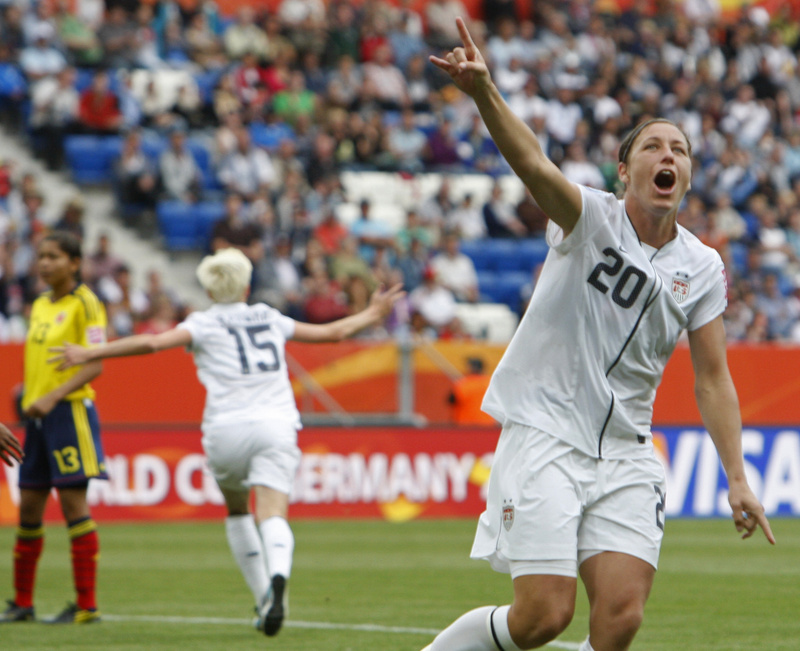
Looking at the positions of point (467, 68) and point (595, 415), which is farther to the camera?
point (595, 415)

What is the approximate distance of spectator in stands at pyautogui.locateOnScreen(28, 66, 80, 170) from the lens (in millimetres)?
19344

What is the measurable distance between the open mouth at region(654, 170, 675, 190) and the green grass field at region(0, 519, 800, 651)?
10.8 feet

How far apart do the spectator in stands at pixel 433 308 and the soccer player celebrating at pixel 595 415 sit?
43.6 ft

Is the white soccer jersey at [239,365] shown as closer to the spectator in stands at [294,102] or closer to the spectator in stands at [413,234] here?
the spectator in stands at [413,234]

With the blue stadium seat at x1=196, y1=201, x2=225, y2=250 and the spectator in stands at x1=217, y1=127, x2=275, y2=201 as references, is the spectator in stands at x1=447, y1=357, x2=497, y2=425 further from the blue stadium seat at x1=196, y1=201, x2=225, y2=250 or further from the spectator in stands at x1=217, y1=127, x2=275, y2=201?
the spectator in stands at x1=217, y1=127, x2=275, y2=201

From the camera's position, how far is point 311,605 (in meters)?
8.92

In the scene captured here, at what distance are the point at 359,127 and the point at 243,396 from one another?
14.0 metres

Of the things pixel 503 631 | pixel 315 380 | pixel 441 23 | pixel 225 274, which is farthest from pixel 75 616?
pixel 441 23

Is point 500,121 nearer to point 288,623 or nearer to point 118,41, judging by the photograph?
point 288,623

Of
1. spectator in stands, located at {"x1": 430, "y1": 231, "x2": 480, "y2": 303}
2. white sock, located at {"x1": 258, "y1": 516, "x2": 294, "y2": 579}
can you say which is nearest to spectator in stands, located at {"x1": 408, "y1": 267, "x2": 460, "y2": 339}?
spectator in stands, located at {"x1": 430, "y1": 231, "x2": 480, "y2": 303}

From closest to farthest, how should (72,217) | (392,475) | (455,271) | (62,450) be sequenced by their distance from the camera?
(62,450), (392,475), (72,217), (455,271)

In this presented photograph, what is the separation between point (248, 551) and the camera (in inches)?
304

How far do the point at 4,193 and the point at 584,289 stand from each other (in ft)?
48.3

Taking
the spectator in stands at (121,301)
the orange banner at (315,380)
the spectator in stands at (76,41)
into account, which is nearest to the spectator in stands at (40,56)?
the spectator in stands at (76,41)
